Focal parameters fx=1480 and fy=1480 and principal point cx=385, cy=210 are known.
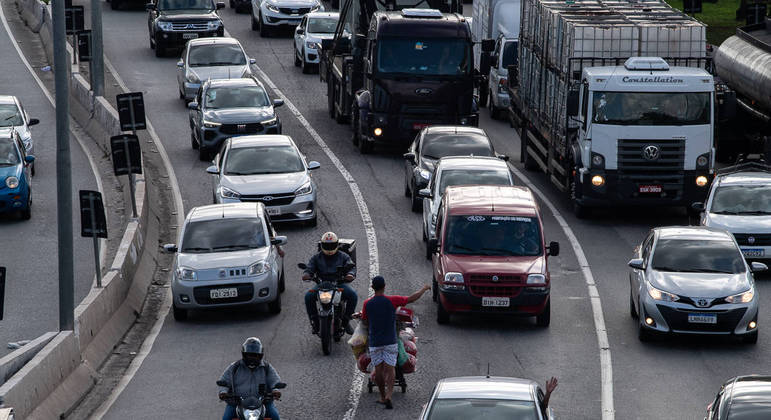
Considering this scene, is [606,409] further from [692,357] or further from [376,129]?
[376,129]

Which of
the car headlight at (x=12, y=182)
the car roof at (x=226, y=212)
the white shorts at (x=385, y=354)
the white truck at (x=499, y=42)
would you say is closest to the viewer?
the white shorts at (x=385, y=354)

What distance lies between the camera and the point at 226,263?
22.4 meters

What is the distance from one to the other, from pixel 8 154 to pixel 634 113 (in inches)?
521

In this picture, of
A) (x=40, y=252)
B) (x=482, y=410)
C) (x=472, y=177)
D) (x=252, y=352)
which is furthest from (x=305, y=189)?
(x=482, y=410)

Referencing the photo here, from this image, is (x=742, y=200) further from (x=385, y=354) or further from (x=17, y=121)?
(x=17, y=121)

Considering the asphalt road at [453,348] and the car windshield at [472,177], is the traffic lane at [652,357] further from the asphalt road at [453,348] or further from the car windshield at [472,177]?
the car windshield at [472,177]

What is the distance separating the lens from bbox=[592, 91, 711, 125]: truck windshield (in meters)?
27.9

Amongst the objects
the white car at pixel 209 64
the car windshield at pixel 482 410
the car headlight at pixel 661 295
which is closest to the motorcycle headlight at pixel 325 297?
the car headlight at pixel 661 295

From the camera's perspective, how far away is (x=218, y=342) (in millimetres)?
21141

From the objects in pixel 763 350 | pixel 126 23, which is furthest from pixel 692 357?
pixel 126 23

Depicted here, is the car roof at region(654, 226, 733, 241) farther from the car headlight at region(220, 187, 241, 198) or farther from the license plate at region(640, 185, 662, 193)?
the car headlight at region(220, 187, 241, 198)

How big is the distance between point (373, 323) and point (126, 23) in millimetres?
43923

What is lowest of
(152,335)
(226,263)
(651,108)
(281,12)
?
(152,335)

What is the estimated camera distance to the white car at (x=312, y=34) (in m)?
46.7
